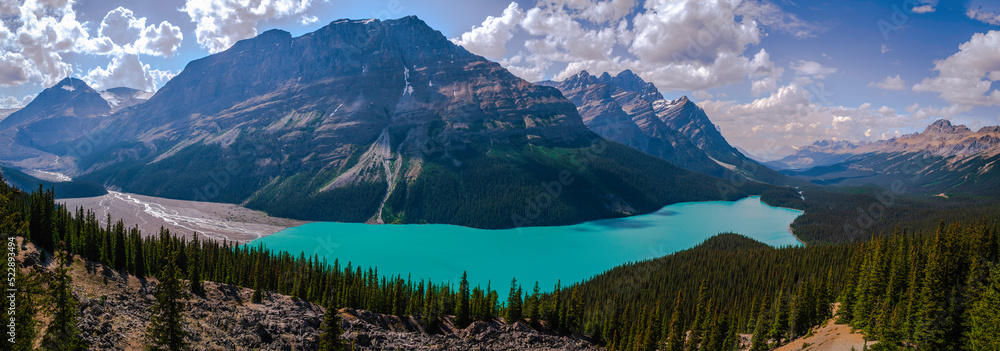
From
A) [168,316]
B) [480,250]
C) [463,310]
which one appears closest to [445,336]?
[463,310]

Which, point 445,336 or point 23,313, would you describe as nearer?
point 23,313

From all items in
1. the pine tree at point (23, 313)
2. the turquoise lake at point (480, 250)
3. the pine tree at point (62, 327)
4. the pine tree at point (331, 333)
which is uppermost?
the pine tree at point (23, 313)

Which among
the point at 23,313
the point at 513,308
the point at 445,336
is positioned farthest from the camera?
the point at 513,308

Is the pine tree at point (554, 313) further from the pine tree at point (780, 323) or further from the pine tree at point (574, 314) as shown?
the pine tree at point (780, 323)

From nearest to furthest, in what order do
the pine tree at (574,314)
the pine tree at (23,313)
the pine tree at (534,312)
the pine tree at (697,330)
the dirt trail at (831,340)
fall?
the pine tree at (23,313)
the dirt trail at (831,340)
the pine tree at (697,330)
the pine tree at (534,312)
the pine tree at (574,314)

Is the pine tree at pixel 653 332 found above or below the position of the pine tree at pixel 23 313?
below

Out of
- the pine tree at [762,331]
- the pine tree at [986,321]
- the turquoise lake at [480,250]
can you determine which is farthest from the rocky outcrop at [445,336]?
the turquoise lake at [480,250]

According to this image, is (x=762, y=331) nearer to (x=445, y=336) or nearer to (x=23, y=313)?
(x=445, y=336)

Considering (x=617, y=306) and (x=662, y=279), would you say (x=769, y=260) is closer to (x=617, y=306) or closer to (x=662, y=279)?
(x=662, y=279)

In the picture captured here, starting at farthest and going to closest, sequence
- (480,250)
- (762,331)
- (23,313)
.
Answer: (480,250), (762,331), (23,313)

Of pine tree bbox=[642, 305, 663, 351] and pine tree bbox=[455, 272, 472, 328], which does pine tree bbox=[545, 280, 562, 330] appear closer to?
pine tree bbox=[642, 305, 663, 351]

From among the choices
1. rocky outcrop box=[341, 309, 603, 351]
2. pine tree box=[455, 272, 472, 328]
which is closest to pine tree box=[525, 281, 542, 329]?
rocky outcrop box=[341, 309, 603, 351]

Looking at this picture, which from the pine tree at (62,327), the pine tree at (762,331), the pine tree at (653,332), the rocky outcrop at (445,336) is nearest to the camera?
the pine tree at (62,327)

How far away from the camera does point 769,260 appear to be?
367 ft
